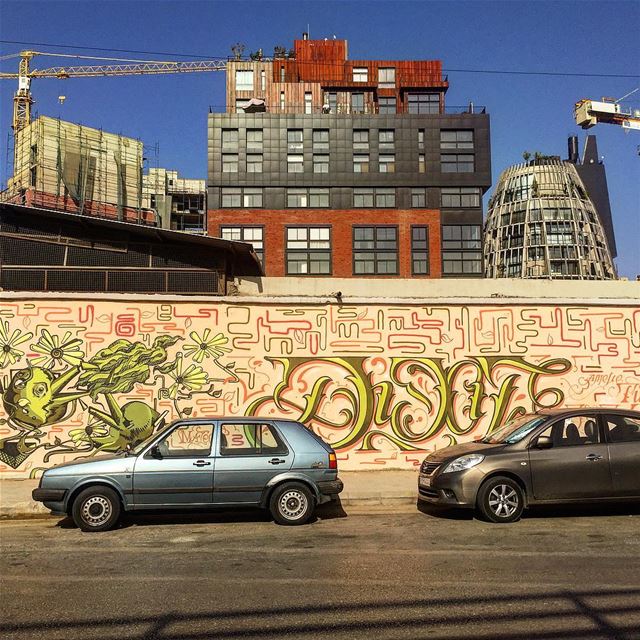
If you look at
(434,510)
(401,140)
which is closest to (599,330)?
(434,510)

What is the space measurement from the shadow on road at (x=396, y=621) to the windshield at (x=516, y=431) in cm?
370

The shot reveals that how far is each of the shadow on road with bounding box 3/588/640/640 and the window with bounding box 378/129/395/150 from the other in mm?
50672

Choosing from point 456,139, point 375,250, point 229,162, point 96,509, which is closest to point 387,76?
point 456,139

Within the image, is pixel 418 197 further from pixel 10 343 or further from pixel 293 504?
pixel 293 504

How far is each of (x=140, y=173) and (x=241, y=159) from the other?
27.4ft

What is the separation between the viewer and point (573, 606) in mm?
5180

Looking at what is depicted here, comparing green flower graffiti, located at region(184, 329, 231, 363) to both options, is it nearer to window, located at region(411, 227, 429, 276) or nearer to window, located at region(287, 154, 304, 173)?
window, located at region(411, 227, 429, 276)

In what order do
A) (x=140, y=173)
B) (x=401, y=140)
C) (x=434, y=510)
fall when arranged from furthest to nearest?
Result: 1. (x=401, y=140)
2. (x=140, y=173)
3. (x=434, y=510)

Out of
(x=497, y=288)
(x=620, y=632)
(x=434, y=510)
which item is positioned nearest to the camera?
(x=620, y=632)

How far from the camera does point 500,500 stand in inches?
336

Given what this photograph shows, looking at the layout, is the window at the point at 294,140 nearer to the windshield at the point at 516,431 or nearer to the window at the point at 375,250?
the window at the point at 375,250

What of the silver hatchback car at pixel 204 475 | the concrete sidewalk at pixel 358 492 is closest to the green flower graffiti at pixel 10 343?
the concrete sidewalk at pixel 358 492

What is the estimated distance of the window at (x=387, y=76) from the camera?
66.4m

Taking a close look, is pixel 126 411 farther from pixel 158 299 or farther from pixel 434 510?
pixel 434 510
